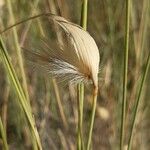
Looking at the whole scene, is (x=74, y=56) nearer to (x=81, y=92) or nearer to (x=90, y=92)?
(x=81, y=92)

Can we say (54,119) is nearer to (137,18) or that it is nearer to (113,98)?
(113,98)

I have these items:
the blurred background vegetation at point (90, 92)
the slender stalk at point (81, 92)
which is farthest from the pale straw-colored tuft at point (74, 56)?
the blurred background vegetation at point (90, 92)

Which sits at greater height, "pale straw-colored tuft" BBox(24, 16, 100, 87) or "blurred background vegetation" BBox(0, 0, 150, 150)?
"pale straw-colored tuft" BBox(24, 16, 100, 87)


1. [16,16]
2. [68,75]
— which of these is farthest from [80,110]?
[16,16]

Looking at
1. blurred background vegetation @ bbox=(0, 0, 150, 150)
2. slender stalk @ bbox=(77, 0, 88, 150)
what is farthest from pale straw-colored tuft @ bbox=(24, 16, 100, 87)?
blurred background vegetation @ bbox=(0, 0, 150, 150)

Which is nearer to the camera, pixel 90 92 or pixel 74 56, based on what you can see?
pixel 74 56

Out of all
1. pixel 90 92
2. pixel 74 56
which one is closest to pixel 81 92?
pixel 74 56

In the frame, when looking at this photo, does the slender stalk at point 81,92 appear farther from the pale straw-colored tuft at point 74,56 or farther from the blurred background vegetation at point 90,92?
the blurred background vegetation at point 90,92

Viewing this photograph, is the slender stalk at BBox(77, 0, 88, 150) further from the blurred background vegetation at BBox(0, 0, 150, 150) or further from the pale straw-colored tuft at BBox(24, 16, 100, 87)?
the blurred background vegetation at BBox(0, 0, 150, 150)
